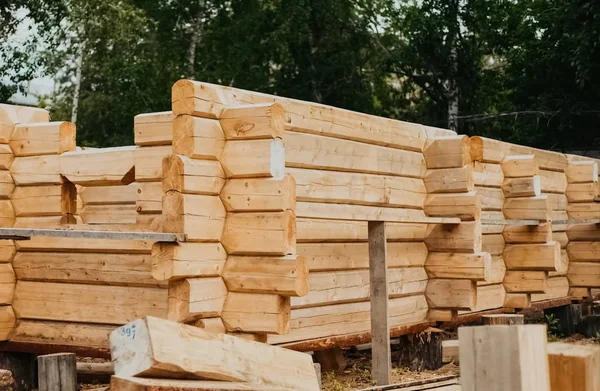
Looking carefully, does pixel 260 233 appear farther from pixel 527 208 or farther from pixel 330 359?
pixel 527 208

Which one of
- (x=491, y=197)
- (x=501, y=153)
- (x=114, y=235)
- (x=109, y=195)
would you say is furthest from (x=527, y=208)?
(x=114, y=235)

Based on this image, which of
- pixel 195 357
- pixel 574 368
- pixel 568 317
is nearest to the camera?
pixel 574 368

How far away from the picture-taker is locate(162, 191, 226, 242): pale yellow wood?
287 inches

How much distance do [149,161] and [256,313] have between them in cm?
167

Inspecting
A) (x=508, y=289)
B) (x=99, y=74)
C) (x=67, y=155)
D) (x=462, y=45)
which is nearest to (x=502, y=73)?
(x=462, y=45)

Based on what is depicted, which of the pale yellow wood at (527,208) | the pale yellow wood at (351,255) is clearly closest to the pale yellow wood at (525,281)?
the pale yellow wood at (527,208)

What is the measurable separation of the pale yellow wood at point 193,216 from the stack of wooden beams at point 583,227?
31.1 ft

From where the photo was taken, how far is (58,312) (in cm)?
897

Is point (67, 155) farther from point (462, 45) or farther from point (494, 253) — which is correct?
point (462, 45)

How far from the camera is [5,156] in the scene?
9367 millimetres

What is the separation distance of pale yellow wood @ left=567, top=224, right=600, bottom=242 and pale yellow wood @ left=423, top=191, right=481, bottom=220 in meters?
5.39

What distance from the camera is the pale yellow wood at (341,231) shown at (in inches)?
352

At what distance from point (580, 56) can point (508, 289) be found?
1110 cm

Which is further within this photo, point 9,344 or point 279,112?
point 9,344
